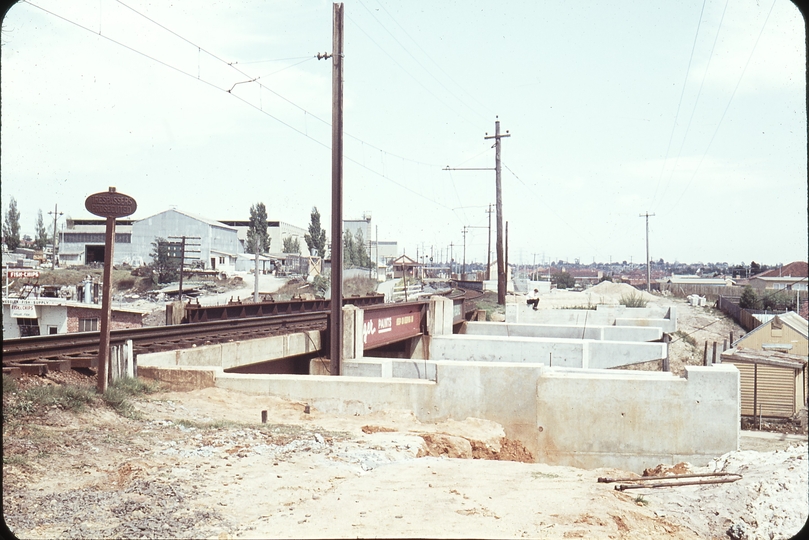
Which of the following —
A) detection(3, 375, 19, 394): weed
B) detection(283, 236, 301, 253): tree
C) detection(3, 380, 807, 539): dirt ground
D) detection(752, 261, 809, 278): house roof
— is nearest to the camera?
detection(3, 380, 807, 539): dirt ground

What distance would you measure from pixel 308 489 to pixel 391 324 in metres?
13.4

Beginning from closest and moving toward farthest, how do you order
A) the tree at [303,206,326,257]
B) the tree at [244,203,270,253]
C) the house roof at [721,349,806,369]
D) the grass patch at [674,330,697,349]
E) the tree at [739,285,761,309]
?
the house roof at [721,349,806,369] → the grass patch at [674,330,697,349] → the tree at [739,285,761,309] → the tree at [244,203,270,253] → the tree at [303,206,326,257]

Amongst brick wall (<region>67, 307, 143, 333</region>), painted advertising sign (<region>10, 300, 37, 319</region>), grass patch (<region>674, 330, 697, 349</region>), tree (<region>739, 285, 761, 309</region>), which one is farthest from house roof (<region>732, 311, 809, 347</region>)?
painted advertising sign (<region>10, 300, 37, 319</region>)

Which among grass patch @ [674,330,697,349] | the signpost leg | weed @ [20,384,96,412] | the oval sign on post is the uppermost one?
the oval sign on post

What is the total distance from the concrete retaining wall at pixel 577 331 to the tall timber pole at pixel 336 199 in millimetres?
14642

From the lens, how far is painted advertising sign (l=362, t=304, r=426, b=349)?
1762 centimetres

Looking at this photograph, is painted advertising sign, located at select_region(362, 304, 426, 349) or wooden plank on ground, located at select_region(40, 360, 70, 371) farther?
painted advertising sign, located at select_region(362, 304, 426, 349)

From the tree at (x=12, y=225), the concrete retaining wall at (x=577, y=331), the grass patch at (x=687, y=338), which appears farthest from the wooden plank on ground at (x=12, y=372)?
the tree at (x=12, y=225)

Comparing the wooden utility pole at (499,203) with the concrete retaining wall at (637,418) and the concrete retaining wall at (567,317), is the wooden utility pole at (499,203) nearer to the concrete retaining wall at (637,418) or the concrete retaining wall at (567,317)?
the concrete retaining wall at (567,317)

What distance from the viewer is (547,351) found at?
69.7ft

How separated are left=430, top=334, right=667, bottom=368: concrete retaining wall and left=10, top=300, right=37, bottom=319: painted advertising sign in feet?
74.9

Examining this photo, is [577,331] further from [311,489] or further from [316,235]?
[316,235]

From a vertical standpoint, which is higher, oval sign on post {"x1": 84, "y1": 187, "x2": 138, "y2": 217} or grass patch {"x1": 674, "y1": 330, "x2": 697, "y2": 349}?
oval sign on post {"x1": 84, "y1": 187, "x2": 138, "y2": 217}

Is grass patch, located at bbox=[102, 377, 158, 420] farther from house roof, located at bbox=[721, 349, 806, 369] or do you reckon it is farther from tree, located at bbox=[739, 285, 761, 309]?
tree, located at bbox=[739, 285, 761, 309]
